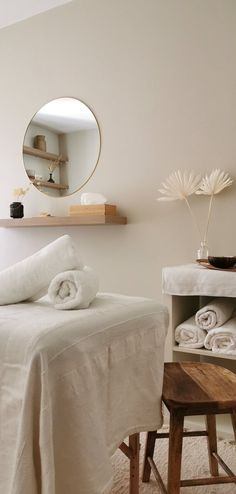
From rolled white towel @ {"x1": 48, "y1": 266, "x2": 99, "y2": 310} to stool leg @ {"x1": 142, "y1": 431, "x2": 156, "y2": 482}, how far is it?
65cm

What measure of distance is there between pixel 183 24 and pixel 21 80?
4.02ft

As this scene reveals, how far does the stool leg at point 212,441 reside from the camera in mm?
1571

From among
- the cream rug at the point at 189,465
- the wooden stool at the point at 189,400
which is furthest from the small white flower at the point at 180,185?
the cream rug at the point at 189,465

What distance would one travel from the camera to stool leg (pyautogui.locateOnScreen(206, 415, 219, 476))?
157 cm

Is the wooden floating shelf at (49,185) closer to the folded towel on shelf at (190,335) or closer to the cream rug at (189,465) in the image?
the folded towel on shelf at (190,335)

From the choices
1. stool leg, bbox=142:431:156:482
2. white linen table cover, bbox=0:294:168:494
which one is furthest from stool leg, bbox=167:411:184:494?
stool leg, bbox=142:431:156:482

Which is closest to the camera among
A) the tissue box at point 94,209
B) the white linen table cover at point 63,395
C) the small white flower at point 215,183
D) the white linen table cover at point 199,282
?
the white linen table cover at point 63,395

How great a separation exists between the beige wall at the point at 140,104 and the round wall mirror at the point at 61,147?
60 mm

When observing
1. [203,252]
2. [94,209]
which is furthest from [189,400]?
[94,209]

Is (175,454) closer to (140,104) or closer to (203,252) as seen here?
(203,252)

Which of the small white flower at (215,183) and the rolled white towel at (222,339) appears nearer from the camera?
the rolled white towel at (222,339)

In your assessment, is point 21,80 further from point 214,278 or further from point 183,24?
point 214,278

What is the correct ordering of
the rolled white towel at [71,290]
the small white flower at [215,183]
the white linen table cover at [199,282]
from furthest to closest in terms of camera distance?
the small white flower at [215,183], the white linen table cover at [199,282], the rolled white towel at [71,290]

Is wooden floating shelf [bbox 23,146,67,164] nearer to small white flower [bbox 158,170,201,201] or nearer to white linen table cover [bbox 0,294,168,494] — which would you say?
small white flower [bbox 158,170,201,201]
